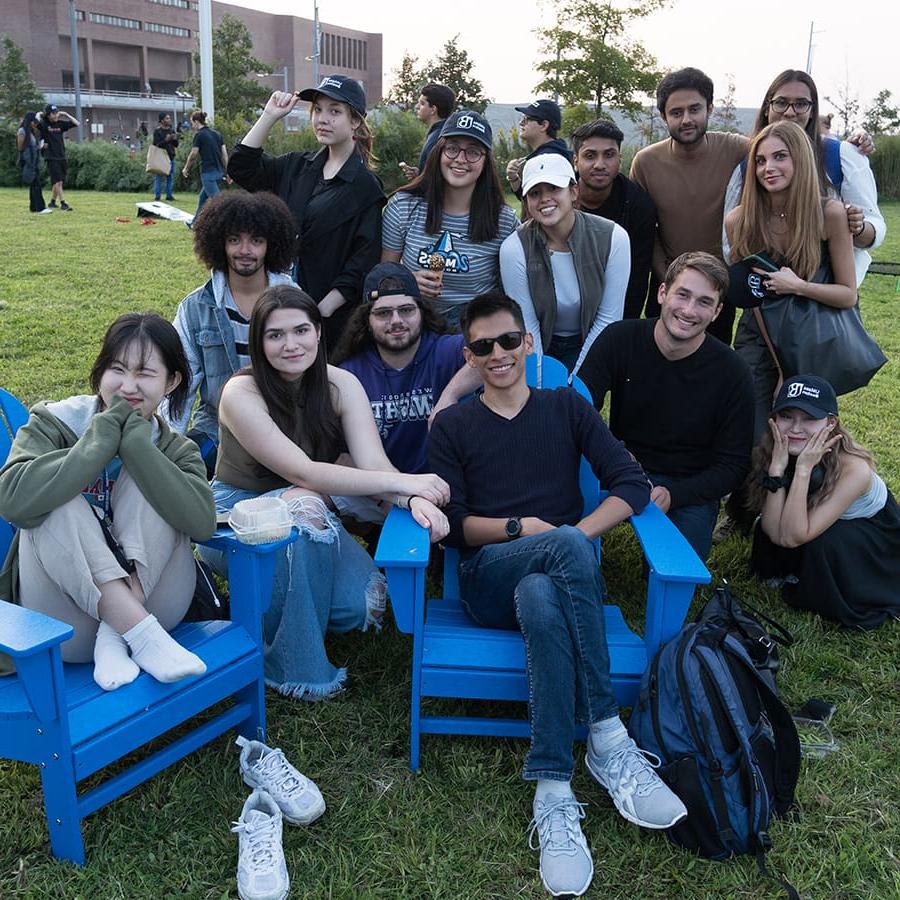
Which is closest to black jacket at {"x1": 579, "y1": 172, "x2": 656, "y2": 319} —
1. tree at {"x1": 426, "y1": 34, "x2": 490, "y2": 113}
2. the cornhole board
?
the cornhole board

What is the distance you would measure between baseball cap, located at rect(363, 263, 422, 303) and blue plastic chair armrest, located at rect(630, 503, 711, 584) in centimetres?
118

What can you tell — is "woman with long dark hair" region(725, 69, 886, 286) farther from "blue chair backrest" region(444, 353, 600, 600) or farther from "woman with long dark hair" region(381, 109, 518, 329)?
"blue chair backrest" region(444, 353, 600, 600)

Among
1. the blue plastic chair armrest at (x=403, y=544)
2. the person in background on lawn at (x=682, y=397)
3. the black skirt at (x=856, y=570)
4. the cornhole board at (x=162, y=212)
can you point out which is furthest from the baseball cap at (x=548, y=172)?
the cornhole board at (x=162, y=212)

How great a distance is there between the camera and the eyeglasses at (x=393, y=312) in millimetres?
3215

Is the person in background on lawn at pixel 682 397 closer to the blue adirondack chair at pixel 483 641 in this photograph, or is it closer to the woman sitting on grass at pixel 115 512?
the blue adirondack chair at pixel 483 641

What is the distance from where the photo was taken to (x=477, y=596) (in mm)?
2691

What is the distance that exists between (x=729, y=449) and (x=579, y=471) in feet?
2.41

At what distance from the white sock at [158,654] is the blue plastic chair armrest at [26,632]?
0.98 feet

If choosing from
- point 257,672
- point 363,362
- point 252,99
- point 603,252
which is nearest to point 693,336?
point 603,252

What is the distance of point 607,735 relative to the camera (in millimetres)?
2410

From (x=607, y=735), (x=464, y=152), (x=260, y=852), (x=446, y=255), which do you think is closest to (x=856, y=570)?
(x=607, y=735)

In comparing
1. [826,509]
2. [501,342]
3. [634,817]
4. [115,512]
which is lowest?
[634,817]

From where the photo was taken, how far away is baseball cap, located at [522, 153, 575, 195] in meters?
3.46

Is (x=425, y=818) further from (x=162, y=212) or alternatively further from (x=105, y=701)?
(x=162, y=212)
